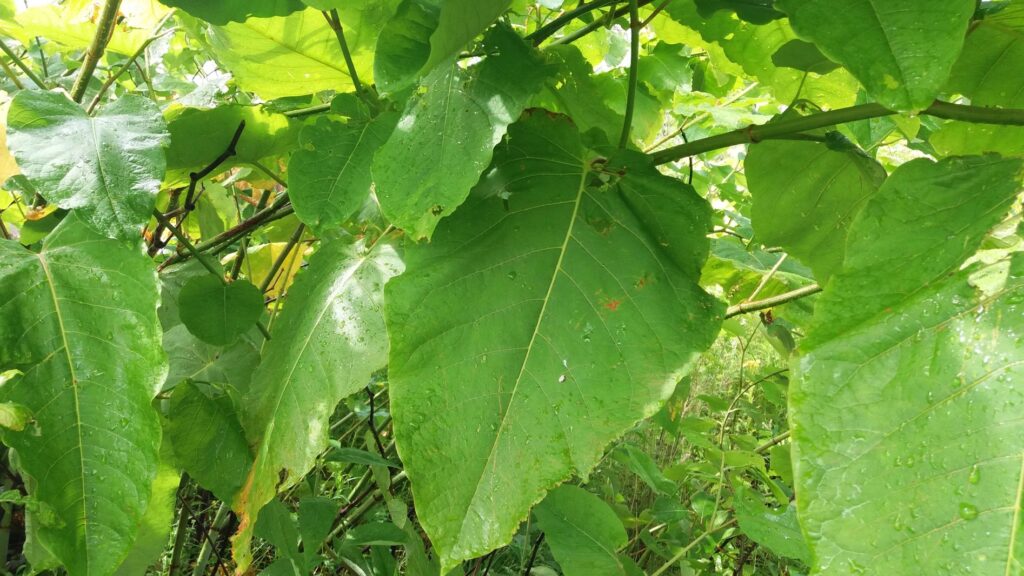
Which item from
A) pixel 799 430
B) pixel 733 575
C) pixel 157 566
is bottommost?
pixel 733 575

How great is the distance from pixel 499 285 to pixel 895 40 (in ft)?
1.16

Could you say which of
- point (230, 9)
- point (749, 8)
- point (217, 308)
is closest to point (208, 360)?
point (217, 308)

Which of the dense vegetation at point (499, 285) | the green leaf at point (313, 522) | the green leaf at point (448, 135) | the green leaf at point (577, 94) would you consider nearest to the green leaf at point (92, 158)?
the dense vegetation at point (499, 285)

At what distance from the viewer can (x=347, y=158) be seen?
0.70m

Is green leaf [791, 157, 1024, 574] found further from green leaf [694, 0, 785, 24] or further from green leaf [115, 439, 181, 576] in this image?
green leaf [115, 439, 181, 576]

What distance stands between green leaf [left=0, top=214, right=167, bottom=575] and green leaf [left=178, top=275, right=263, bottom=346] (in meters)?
0.21

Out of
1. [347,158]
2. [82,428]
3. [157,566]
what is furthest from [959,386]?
[157,566]

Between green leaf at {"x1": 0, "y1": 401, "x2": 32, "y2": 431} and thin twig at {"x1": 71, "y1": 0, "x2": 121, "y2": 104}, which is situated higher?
thin twig at {"x1": 71, "y1": 0, "x2": 121, "y2": 104}

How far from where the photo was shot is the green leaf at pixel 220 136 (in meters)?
0.83

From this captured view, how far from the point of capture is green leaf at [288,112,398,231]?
2.21 feet

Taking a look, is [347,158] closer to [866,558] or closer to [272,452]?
[272,452]

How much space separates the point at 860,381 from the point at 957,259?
13cm

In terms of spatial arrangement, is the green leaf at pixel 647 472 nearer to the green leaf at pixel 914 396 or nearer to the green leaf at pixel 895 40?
the green leaf at pixel 914 396

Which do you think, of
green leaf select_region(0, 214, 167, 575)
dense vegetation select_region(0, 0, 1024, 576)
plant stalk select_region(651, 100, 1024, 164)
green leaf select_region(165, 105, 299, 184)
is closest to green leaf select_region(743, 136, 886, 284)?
dense vegetation select_region(0, 0, 1024, 576)
